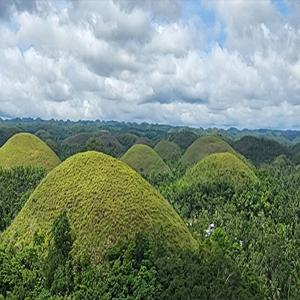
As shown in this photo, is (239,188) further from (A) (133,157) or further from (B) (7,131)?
(B) (7,131)

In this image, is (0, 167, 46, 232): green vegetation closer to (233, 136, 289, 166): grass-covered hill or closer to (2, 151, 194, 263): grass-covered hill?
(2, 151, 194, 263): grass-covered hill

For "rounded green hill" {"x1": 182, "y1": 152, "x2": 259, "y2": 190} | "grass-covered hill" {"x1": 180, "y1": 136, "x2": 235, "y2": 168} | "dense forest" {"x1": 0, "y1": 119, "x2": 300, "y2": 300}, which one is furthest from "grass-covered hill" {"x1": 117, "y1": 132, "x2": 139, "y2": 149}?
"dense forest" {"x1": 0, "y1": 119, "x2": 300, "y2": 300}

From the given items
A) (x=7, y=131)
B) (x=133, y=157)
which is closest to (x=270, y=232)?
(x=133, y=157)

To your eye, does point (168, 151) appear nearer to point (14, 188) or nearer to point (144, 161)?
point (144, 161)

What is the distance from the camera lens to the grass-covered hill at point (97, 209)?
3856 centimetres

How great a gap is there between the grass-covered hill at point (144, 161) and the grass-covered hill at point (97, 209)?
186 ft

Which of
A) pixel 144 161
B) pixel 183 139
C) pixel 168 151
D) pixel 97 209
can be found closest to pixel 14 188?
pixel 97 209

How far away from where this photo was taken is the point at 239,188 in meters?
75.6

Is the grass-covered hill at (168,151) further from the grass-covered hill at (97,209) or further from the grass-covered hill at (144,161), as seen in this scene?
the grass-covered hill at (97,209)

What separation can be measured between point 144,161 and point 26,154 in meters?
29.4

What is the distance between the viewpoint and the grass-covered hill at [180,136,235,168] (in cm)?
11518

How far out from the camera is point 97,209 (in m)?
40.0

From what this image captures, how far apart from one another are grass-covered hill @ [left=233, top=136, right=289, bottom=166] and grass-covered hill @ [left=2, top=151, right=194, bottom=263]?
112963 millimetres

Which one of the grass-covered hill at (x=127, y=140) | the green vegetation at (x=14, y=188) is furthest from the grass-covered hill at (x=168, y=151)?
the green vegetation at (x=14, y=188)
